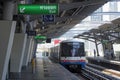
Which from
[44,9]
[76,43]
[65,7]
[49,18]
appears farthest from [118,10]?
[44,9]

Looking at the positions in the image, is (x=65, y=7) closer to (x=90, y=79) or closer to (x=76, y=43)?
(x=90, y=79)

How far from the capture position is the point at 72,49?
32875 millimetres

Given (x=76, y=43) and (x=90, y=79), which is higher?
(x=76, y=43)

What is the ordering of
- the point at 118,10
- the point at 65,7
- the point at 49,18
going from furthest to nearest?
the point at 118,10
the point at 49,18
the point at 65,7

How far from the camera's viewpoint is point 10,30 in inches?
604

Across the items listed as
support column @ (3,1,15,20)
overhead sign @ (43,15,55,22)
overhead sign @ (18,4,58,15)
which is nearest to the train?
overhead sign @ (43,15,55,22)

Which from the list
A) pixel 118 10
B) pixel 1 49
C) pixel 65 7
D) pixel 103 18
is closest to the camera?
pixel 1 49

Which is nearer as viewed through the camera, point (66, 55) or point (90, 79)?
point (90, 79)

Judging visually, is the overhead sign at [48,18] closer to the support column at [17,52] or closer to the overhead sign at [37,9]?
the support column at [17,52]

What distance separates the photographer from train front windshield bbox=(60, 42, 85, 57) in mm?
32750

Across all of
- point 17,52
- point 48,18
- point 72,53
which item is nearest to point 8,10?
point 48,18

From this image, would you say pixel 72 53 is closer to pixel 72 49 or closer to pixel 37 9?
pixel 72 49

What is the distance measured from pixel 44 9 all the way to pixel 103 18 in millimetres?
22445

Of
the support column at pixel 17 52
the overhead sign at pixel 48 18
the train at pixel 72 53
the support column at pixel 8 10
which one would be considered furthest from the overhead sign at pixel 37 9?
the train at pixel 72 53
